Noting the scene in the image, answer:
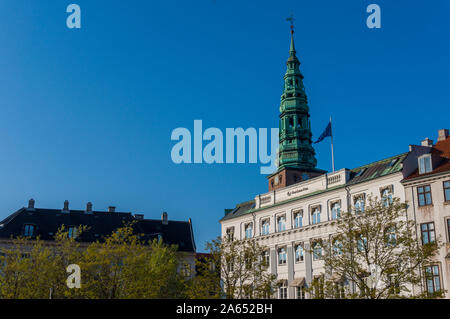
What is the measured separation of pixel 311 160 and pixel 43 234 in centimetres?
4788

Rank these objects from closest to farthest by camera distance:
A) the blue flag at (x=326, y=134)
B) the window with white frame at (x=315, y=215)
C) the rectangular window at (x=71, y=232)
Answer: the window with white frame at (x=315, y=215)
the blue flag at (x=326, y=134)
the rectangular window at (x=71, y=232)

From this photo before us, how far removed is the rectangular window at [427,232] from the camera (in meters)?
49.6

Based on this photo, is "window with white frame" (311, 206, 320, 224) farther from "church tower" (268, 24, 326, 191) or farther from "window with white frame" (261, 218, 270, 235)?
"church tower" (268, 24, 326, 191)

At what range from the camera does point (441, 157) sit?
53.0 meters

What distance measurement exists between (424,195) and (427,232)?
145 inches

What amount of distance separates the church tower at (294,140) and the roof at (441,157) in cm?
2709

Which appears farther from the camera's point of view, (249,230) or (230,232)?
(230,232)

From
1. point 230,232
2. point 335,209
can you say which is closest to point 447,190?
point 335,209

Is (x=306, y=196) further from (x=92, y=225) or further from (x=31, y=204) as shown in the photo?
(x=31, y=204)

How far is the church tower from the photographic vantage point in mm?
81812

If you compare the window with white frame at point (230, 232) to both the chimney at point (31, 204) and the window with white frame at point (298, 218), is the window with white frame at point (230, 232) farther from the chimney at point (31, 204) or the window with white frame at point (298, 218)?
the chimney at point (31, 204)

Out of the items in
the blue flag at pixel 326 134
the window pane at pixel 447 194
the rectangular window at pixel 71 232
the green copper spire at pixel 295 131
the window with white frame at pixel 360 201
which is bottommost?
the window pane at pixel 447 194

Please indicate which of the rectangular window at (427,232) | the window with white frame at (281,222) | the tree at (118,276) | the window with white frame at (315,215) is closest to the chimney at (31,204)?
the window with white frame at (281,222)
